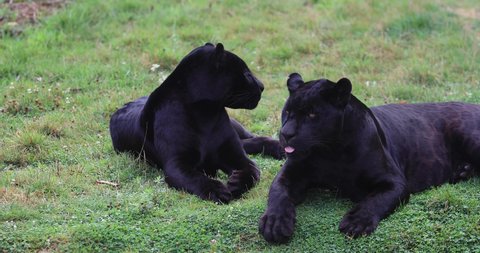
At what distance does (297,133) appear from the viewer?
18.7ft

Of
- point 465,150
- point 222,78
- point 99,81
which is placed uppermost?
point 222,78

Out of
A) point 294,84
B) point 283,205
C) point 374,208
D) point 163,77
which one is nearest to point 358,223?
point 374,208

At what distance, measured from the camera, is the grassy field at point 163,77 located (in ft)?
18.3

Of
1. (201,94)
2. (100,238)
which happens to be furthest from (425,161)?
(100,238)

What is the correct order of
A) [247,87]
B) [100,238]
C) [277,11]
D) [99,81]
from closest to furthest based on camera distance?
[100,238] < [247,87] < [99,81] < [277,11]

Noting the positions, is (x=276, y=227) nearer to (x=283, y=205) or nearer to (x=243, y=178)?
(x=283, y=205)

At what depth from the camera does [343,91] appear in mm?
5758

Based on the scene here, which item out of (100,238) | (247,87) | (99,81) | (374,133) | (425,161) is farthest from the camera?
(99,81)

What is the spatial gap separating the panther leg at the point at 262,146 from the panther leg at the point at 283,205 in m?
1.63

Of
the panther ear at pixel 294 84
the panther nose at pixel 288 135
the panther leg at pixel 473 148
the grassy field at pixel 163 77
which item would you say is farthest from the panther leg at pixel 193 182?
the panther leg at pixel 473 148

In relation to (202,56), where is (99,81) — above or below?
below

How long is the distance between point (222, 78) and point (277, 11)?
601cm

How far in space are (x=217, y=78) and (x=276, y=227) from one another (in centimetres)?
184

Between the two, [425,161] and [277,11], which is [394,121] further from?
[277,11]
